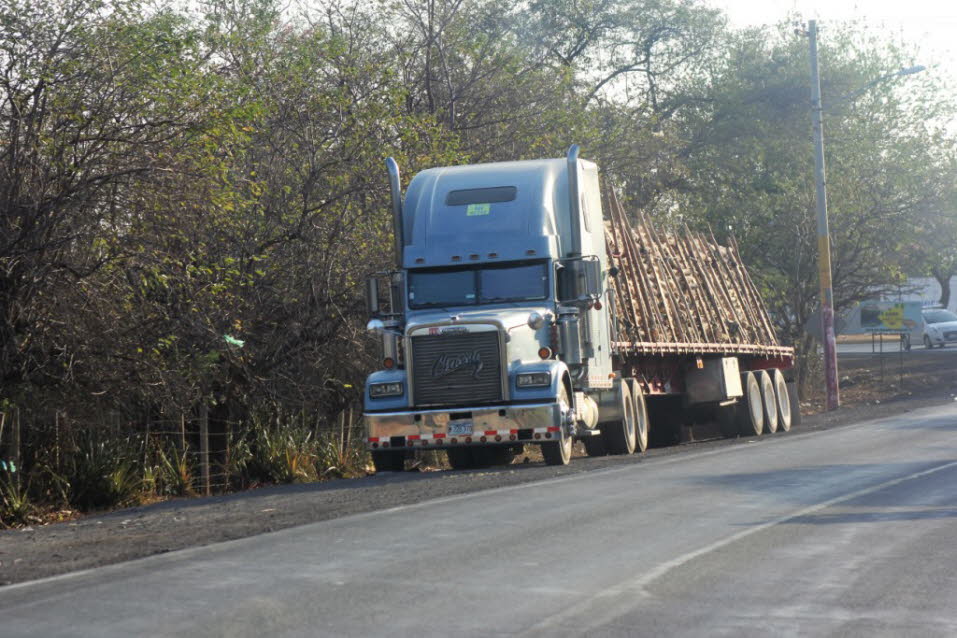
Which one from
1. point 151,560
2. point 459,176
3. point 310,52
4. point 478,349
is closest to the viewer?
point 151,560

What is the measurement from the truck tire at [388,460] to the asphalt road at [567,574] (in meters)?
4.84

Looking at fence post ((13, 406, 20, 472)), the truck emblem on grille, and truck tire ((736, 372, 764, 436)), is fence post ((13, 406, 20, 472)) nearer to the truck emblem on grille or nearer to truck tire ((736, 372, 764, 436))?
the truck emblem on grille

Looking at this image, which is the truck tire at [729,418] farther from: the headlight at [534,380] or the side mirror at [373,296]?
the side mirror at [373,296]

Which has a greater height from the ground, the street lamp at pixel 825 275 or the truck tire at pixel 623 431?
the street lamp at pixel 825 275

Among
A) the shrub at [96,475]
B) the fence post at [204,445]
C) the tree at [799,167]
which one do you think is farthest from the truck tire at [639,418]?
the tree at [799,167]

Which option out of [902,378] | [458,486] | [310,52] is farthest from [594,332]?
[902,378]

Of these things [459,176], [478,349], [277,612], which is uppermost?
[459,176]

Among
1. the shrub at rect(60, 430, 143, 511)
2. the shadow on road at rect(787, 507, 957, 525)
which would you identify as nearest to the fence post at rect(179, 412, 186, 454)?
the shrub at rect(60, 430, 143, 511)

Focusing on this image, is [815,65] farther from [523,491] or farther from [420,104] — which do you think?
[523,491]

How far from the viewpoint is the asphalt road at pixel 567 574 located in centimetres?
725

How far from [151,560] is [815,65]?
28.9 meters

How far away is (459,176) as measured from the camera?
1955cm

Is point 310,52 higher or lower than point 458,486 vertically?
higher

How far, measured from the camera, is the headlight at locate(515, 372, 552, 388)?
701 inches
